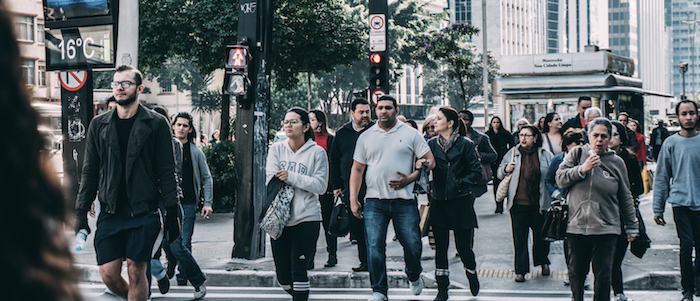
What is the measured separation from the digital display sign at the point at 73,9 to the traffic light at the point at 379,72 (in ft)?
16.1

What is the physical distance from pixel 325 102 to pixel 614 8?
13310 cm

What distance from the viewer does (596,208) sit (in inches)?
224

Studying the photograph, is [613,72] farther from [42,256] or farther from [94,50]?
[42,256]

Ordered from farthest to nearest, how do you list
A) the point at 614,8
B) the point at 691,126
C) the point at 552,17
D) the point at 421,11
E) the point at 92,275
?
the point at 614,8, the point at 552,17, the point at 421,11, the point at 92,275, the point at 691,126

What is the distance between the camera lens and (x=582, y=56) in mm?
22031

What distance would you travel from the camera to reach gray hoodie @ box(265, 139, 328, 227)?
600cm

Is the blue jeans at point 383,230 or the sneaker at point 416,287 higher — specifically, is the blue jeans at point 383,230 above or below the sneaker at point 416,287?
above

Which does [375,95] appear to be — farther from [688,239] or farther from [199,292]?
[688,239]

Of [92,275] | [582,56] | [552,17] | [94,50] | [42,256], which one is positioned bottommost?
[92,275]

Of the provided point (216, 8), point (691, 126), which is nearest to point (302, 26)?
point (216, 8)

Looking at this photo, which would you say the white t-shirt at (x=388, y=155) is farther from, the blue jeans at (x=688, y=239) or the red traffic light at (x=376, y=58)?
the red traffic light at (x=376, y=58)

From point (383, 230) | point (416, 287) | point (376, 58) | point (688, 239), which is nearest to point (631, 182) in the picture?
point (688, 239)

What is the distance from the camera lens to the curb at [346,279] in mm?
7566

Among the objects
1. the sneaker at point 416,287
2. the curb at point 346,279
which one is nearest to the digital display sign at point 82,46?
the curb at point 346,279
